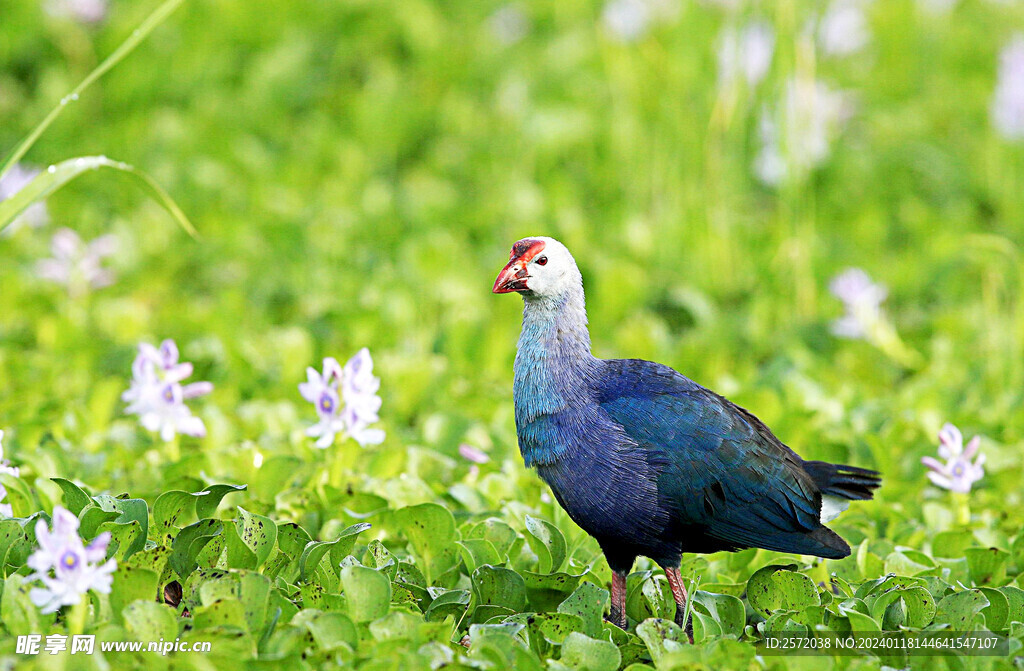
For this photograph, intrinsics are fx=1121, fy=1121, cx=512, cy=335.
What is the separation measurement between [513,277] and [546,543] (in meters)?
0.69

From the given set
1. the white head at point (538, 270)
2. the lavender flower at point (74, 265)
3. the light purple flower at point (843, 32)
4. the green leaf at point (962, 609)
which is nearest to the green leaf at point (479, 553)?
the white head at point (538, 270)

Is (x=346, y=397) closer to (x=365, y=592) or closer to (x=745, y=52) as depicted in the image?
(x=365, y=592)

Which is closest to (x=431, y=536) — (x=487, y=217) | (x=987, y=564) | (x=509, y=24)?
(x=987, y=564)

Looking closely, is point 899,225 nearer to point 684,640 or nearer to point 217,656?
point 684,640

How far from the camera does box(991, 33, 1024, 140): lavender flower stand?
20.3 feet

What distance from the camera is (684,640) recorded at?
2436 millimetres

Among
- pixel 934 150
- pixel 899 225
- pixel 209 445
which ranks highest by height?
pixel 934 150

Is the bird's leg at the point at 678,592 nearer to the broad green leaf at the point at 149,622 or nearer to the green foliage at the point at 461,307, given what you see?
the green foliage at the point at 461,307

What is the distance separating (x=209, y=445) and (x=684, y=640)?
5.71ft

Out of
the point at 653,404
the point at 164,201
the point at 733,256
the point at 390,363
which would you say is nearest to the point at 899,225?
the point at 733,256

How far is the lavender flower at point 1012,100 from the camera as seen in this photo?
6.20 metres

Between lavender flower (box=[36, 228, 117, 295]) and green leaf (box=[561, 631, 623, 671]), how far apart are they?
124 inches

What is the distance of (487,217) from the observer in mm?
5812

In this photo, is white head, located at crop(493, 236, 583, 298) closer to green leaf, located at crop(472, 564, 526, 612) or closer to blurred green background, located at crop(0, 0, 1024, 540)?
green leaf, located at crop(472, 564, 526, 612)
